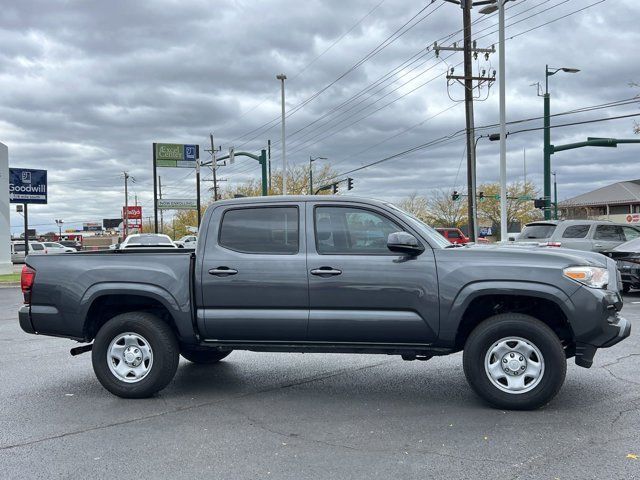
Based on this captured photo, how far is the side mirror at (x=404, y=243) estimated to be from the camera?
16.8 ft

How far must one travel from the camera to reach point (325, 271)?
5.36m

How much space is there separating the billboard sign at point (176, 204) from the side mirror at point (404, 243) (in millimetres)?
46086

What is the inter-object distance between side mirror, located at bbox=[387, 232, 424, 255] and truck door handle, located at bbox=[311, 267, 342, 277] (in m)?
0.52

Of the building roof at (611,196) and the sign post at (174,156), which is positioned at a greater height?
the sign post at (174,156)

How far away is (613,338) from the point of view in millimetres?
5016

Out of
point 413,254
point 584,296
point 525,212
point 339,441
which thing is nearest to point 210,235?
point 413,254

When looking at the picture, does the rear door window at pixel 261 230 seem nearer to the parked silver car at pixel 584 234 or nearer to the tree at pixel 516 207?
the parked silver car at pixel 584 234

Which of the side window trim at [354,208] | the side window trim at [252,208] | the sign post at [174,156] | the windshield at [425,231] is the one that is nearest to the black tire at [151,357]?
the side window trim at [252,208]

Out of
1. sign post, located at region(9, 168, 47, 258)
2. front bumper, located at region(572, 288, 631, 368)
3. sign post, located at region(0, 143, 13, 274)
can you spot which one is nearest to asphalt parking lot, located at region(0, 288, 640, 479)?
front bumper, located at region(572, 288, 631, 368)

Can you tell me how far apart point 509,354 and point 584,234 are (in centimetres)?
1238

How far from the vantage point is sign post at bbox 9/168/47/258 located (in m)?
29.5

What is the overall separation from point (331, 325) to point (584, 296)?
2142 millimetres

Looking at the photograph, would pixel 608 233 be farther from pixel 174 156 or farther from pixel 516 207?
pixel 516 207

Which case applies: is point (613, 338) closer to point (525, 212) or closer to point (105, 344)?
point (105, 344)
